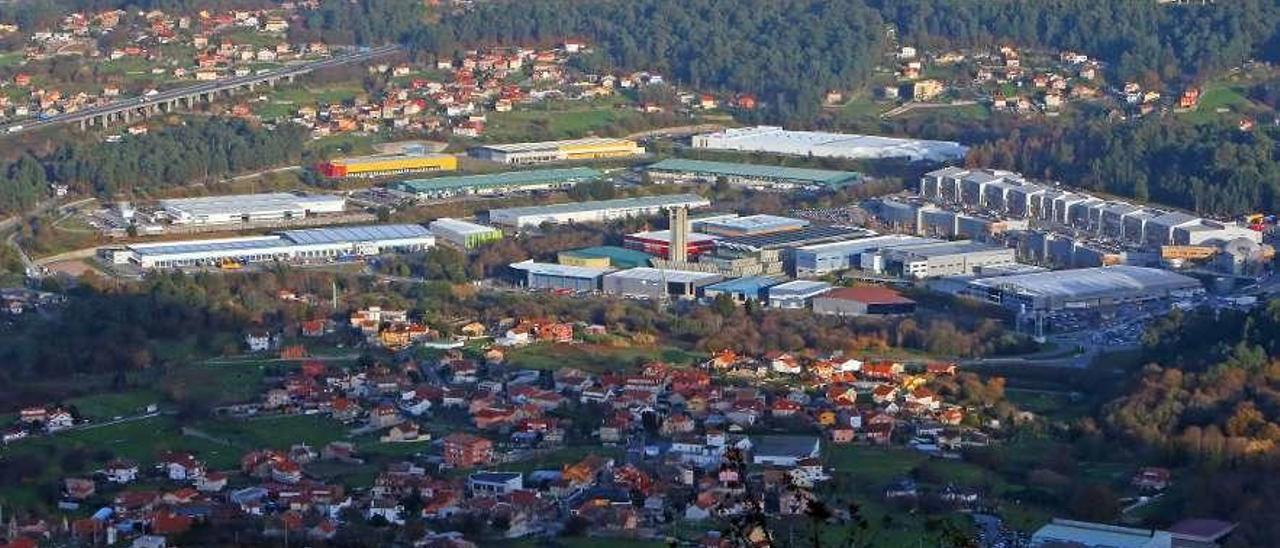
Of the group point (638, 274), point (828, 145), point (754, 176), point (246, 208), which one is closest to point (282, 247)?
point (246, 208)

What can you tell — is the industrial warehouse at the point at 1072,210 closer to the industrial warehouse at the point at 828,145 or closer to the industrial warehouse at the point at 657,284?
the industrial warehouse at the point at 828,145

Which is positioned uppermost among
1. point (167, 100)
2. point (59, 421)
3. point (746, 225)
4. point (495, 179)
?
point (59, 421)

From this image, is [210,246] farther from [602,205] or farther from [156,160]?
[156,160]

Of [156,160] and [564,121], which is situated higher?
[156,160]

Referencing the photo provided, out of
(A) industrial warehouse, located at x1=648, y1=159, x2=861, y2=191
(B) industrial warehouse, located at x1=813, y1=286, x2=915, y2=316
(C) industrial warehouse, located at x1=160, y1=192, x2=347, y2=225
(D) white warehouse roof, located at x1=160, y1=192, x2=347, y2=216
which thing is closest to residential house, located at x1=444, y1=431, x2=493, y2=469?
(B) industrial warehouse, located at x1=813, y1=286, x2=915, y2=316

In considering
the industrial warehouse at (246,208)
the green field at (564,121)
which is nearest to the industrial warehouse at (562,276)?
the industrial warehouse at (246,208)

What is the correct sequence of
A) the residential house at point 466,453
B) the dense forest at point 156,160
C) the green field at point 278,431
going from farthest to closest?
1. the dense forest at point 156,160
2. the green field at point 278,431
3. the residential house at point 466,453

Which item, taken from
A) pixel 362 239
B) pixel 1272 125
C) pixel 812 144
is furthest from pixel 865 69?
pixel 362 239
